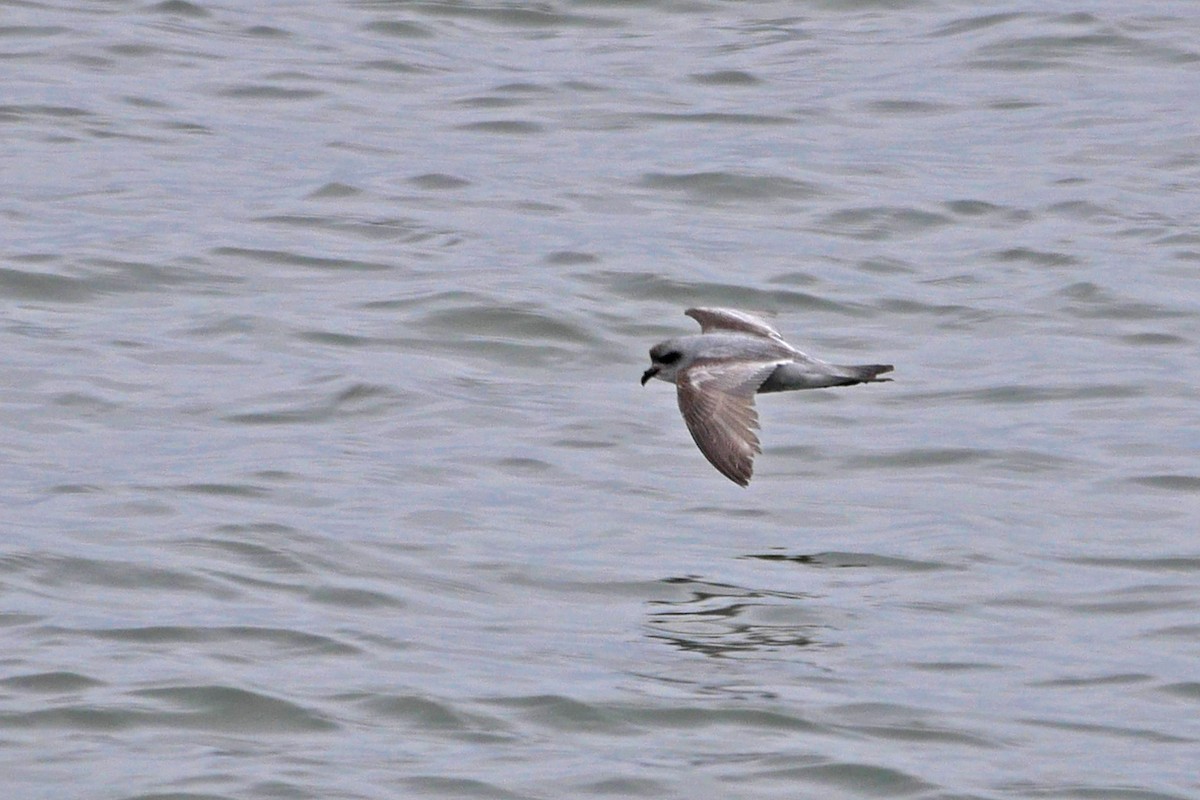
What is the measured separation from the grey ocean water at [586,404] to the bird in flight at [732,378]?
1.90 feet

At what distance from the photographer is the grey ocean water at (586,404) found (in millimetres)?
8109

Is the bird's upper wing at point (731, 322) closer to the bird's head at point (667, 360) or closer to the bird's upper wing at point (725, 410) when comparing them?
the bird's head at point (667, 360)

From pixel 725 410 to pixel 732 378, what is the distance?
36 centimetres

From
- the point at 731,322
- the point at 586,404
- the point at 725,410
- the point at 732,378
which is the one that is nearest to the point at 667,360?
the point at 732,378

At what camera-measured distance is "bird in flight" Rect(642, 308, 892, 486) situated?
31.0 ft

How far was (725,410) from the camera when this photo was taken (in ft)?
31.7

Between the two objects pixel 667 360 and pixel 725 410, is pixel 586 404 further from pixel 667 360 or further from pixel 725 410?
pixel 725 410

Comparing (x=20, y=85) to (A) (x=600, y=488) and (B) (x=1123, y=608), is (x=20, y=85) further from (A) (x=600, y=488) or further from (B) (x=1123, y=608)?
(B) (x=1123, y=608)

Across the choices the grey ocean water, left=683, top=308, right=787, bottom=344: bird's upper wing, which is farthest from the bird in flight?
the grey ocean water

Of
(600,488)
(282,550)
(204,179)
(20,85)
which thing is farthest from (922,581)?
(20,85)

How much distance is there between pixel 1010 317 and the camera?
13602mm

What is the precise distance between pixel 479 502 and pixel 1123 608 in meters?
2.83

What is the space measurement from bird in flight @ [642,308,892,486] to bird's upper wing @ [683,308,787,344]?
0.68 ft

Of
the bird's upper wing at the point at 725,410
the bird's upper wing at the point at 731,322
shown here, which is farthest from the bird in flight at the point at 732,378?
the bird's upper wing at the point at 731,322
